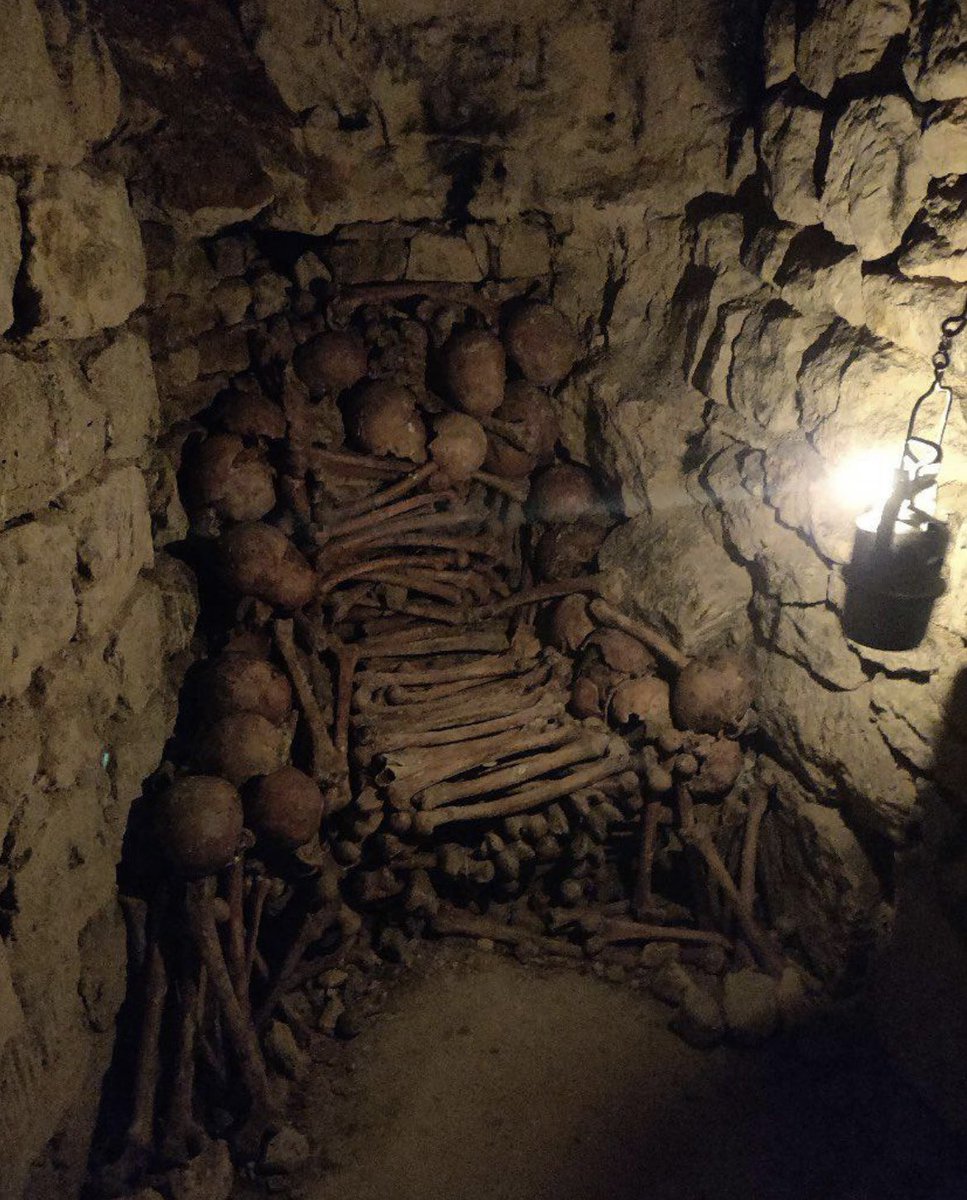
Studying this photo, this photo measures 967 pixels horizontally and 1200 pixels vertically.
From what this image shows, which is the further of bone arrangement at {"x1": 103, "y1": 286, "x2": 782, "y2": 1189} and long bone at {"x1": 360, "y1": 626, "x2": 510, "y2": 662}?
long bone at {"x1": 360, "y1": 626, "x2": 510, "y2": 662}

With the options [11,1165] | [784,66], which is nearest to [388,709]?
[11,1165]

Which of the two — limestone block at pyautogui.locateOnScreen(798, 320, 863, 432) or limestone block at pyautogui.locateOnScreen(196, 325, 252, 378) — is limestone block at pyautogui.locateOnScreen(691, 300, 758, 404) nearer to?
limestone block at pyautogui.locateOnScreen(798, 320, 863, 432)

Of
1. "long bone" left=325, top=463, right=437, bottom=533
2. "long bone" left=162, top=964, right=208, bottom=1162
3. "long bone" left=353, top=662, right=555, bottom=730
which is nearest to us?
"long bone" left=162, top=964, right=208, bottom=1162

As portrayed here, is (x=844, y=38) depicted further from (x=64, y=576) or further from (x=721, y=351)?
(x=64, y=576)

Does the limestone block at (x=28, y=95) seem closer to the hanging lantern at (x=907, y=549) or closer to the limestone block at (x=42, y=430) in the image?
the limestone block at (x=42, y=430)

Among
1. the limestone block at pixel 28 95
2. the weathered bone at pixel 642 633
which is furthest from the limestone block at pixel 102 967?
the limestone block at pixel 28 95

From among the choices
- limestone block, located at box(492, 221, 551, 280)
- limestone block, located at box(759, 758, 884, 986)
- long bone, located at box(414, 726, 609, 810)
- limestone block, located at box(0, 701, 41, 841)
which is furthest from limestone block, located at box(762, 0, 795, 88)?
limestone block, located at box(0, 701, 41, 841)

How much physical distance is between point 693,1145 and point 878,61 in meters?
3.48

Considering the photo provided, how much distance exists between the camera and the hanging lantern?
265cm

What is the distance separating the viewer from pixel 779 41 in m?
3.20

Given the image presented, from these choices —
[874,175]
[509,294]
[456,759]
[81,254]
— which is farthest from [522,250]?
[456,759]

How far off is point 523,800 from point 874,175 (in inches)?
93.8

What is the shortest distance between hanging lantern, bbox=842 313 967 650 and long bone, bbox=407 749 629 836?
1.12 metres

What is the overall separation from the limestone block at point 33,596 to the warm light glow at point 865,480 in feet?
7.81
